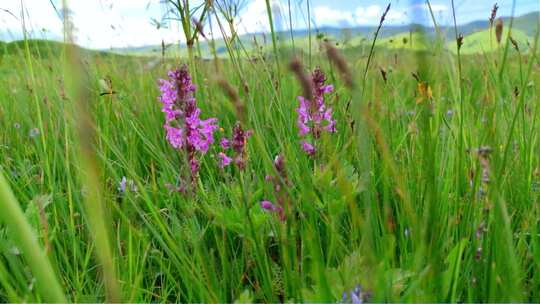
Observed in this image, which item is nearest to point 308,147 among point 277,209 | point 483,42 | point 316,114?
point 316,114

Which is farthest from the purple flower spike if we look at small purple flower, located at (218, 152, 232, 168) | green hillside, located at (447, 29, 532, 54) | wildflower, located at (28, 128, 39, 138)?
wildflower, located at (28, 128, 39, 138)

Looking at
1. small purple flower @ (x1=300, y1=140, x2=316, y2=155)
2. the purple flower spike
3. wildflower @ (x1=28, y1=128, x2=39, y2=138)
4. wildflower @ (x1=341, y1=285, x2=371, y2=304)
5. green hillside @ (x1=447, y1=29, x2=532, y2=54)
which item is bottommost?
wildflower @ (x1=341, y1=285, x2=371, y2=304)

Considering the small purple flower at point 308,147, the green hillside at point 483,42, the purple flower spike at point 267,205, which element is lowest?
the purple flower spike at point 267,205

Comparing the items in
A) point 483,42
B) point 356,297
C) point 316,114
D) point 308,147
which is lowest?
point 356,297

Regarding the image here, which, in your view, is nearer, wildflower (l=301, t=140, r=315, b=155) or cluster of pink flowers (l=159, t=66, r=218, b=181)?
cluster of pink flowers (l=159, t=66, r=218, b=181)

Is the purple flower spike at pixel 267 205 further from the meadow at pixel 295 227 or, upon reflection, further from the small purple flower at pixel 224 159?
the small purple flower at pixel 224 159

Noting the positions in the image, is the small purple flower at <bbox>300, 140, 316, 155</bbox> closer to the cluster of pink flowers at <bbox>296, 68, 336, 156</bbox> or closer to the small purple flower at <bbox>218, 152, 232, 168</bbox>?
the cluster of pink flowers at <bbox>296, 68, 336, 156</bbox>

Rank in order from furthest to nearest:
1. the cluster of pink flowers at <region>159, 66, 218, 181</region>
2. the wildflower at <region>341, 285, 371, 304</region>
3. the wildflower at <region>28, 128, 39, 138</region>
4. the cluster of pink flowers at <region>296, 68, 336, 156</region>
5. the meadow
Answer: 1. the wildflower at <region>28, 128, 39, 138</region>
2. the cluster of pink flowers at <region>296, 68, 336, 156</region>
3. the cluster of pink flowers at <region>159, 66, 218, 181</region>
4. the wildflower at <region>341, 285, 371, 304</region>
5. the meadow

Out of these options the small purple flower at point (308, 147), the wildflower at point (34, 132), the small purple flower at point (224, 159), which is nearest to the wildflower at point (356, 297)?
the small purple flower at point (224, 159)

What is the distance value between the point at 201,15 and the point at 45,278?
167 cm

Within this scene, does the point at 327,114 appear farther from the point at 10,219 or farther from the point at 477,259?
the point at 10,219

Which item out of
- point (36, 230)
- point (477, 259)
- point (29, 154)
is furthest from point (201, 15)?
point (477, 259)

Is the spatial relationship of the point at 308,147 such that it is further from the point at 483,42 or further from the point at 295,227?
the point at 483,42

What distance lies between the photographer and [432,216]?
2.30ft
